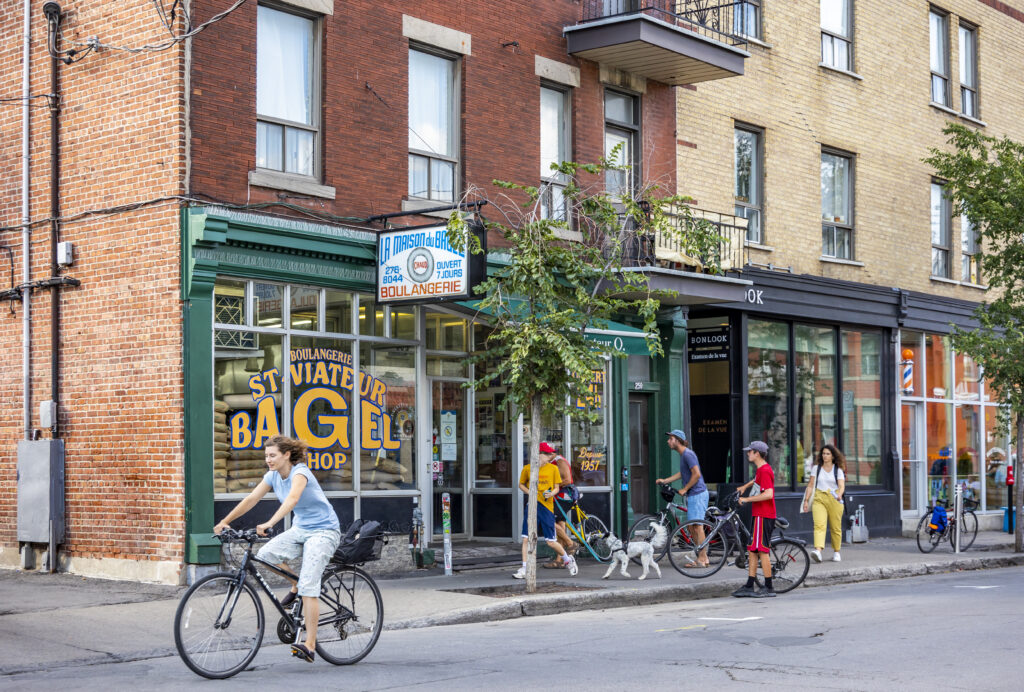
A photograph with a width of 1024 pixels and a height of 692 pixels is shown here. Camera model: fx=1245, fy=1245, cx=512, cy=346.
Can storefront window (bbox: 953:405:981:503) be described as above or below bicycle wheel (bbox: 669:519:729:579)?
above

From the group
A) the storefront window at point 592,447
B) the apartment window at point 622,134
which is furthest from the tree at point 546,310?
the apartment window at point 622,134

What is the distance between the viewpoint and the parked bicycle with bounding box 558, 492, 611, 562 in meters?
16.5

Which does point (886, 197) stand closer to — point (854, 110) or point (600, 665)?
point (854, 110)

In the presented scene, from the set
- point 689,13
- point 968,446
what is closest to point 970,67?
point 968,446

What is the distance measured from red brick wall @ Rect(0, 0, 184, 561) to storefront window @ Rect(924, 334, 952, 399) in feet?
53.1

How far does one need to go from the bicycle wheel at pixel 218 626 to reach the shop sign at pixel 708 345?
12821 mm

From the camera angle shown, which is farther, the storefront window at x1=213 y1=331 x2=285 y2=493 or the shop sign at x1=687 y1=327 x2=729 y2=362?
the shop sign at x1=687 y1=327 x2=729 y2=362

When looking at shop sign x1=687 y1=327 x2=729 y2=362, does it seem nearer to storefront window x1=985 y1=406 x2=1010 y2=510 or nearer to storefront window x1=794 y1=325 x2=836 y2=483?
storefront window x1=794 y1=325 x2=836 y2=483

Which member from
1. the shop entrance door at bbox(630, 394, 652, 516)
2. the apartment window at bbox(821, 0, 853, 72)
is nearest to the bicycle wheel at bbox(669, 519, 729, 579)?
the shop entrance door at bbox(630, 394, 652, 516)

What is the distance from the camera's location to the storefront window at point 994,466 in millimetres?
26078

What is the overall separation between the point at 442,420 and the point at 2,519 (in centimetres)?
562

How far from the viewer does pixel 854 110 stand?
904 inches

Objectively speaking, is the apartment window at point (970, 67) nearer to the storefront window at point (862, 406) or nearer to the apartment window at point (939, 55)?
the apartment window at point (939, 55)

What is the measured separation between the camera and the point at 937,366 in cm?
2477
